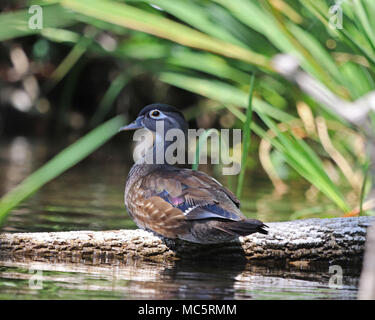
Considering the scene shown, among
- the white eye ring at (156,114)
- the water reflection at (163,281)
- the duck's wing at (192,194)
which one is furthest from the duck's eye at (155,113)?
the water reflection at (163,281)

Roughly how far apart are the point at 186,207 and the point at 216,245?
0.32m

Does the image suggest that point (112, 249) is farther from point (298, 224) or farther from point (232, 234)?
point (298, 224)

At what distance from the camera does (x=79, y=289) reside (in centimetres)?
300

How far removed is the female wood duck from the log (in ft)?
0.38

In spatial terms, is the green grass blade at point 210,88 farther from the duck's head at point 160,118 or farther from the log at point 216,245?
the log at point 216,245

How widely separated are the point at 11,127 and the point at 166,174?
10.5 meters

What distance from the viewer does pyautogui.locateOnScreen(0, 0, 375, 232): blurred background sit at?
2.66m

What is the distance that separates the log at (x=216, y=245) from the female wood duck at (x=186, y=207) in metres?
0.12

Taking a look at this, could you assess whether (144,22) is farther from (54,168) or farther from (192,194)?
(192,194)

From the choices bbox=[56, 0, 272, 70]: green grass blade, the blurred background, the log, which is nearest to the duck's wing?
the log

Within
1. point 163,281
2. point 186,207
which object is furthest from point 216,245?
point 163,281

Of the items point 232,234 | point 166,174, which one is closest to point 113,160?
point 166,174

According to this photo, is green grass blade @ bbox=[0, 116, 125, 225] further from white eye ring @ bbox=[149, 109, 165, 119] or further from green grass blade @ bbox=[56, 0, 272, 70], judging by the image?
white eye ring @ bbox=[149, 109, 165, 119]

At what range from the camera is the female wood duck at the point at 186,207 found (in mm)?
3566
